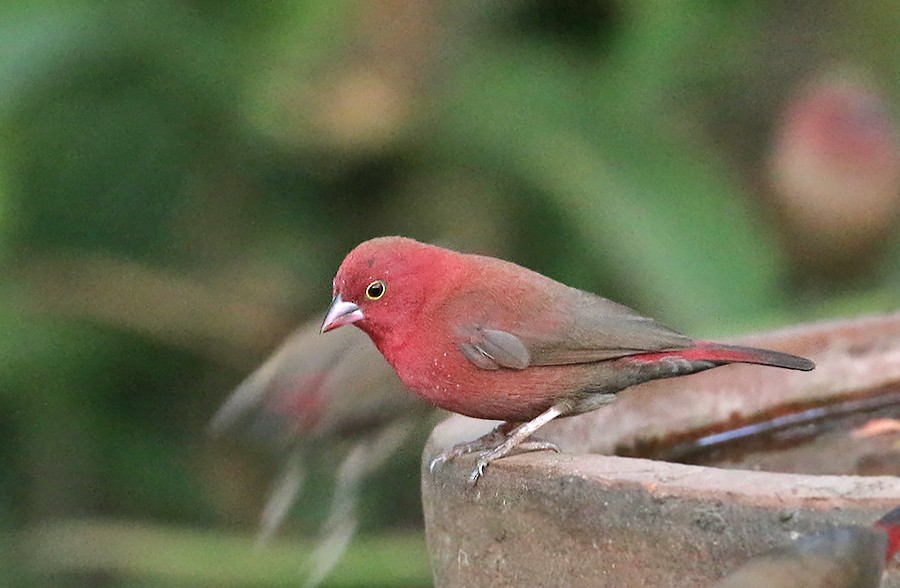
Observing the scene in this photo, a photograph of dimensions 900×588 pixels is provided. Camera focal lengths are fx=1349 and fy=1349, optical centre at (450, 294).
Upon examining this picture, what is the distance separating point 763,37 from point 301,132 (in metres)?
2.20

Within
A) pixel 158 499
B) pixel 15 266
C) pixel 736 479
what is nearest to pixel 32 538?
pixel 158 499

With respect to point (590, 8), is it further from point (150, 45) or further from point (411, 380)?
point (411, 380)

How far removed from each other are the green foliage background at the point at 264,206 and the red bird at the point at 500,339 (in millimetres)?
1685

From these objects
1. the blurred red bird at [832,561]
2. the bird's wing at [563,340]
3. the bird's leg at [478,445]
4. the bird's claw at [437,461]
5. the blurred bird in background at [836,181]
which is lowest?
the blurred red bird at [832,561]

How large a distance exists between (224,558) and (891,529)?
278cm

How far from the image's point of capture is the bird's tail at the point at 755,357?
7.33ft

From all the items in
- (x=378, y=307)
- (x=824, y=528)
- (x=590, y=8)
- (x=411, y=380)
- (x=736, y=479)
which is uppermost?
(x=590, y=8)

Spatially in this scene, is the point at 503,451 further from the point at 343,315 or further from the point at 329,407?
the point at 329,407

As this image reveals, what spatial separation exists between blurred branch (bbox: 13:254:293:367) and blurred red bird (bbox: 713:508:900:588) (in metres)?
3.20

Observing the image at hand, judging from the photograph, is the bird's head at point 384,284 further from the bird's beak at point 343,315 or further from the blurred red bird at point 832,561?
the blurred red bird at point 832,561

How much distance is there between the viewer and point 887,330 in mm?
2979

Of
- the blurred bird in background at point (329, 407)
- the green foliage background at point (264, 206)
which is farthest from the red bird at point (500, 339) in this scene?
the green foliage background at point (264, 206)

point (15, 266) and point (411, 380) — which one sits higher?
point (15, 266)

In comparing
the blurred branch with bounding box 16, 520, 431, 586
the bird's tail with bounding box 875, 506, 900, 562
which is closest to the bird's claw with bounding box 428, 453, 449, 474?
the bird's tail with bounding box 875, 506, 900, 562
